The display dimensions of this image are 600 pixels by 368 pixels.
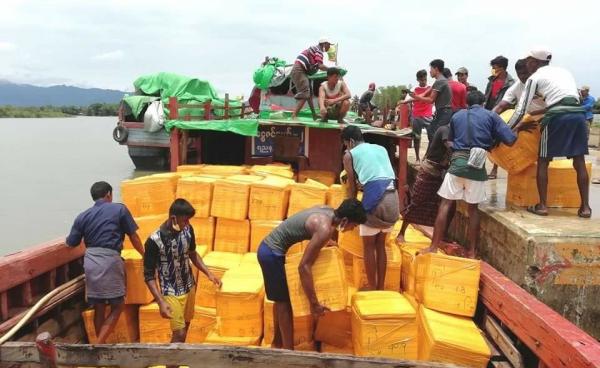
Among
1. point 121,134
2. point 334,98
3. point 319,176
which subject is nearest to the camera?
point 334,98

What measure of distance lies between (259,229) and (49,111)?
4407 inches

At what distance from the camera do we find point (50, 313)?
4.76 meters

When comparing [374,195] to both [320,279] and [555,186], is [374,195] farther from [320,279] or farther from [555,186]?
[555,186]

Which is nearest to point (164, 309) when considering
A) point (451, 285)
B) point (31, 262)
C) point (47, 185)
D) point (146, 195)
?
point (31, 262)

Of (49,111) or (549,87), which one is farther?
(49,111)

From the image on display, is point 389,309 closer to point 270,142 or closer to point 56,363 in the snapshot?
point 56,363

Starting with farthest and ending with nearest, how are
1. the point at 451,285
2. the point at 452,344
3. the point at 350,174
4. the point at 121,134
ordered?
the point at 121,134 → the point at 350,174 → the point at 451,285 → the point at 452,344

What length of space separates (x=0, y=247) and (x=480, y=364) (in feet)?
42.7

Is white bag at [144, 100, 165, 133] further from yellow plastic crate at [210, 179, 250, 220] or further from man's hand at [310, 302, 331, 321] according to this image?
man's hand at [310, 302, 331, 321]

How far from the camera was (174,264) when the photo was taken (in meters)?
4.28

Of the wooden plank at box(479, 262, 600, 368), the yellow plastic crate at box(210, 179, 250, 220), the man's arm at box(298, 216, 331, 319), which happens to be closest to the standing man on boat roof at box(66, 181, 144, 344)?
the yellow plastic crate at box(210, 179, 250, 220)

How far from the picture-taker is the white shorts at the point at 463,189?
187 inches

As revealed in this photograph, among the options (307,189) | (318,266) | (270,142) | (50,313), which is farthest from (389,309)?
(270,142)

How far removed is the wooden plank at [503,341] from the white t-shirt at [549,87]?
2190mm
